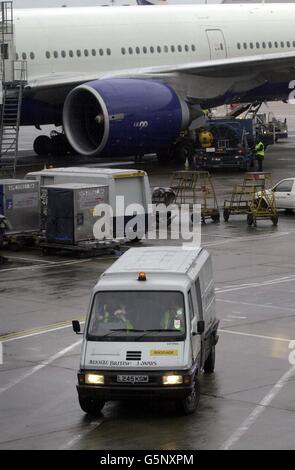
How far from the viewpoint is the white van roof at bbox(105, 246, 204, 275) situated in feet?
64.6

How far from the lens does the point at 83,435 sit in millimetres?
17156

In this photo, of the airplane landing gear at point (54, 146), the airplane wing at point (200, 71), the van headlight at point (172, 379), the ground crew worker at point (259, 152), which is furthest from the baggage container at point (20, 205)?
the airplane landing gear at point (54, 146)

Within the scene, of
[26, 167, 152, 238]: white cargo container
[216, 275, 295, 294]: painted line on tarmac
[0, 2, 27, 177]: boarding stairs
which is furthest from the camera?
[0, 2, 27, 177]: boarding stairs

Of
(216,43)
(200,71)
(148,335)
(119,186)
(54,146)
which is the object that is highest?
(216,43)

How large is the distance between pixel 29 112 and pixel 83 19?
4.50 meters

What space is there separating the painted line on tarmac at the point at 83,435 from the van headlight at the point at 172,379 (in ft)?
3.72

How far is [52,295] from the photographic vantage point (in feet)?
89.2

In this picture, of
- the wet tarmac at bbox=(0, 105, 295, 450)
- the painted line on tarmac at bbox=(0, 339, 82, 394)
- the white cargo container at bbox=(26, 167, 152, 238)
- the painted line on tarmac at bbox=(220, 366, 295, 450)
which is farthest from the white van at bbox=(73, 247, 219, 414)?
the white cargo container at bbox=(26, 167, 152, 238)

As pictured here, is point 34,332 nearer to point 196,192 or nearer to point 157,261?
point 157,261

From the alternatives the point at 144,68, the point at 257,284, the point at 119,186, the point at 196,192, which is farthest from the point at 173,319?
the point at 144,68

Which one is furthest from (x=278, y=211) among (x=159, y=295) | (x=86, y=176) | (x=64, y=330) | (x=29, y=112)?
(x=159, y=295)

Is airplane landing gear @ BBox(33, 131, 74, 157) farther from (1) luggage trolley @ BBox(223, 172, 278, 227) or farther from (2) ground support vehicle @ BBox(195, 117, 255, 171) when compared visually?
(1) luggage trolley @ BBox(223, 172, 278, 227)

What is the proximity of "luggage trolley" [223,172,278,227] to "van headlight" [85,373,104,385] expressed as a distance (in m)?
19.7

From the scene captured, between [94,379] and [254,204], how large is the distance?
20.2m
